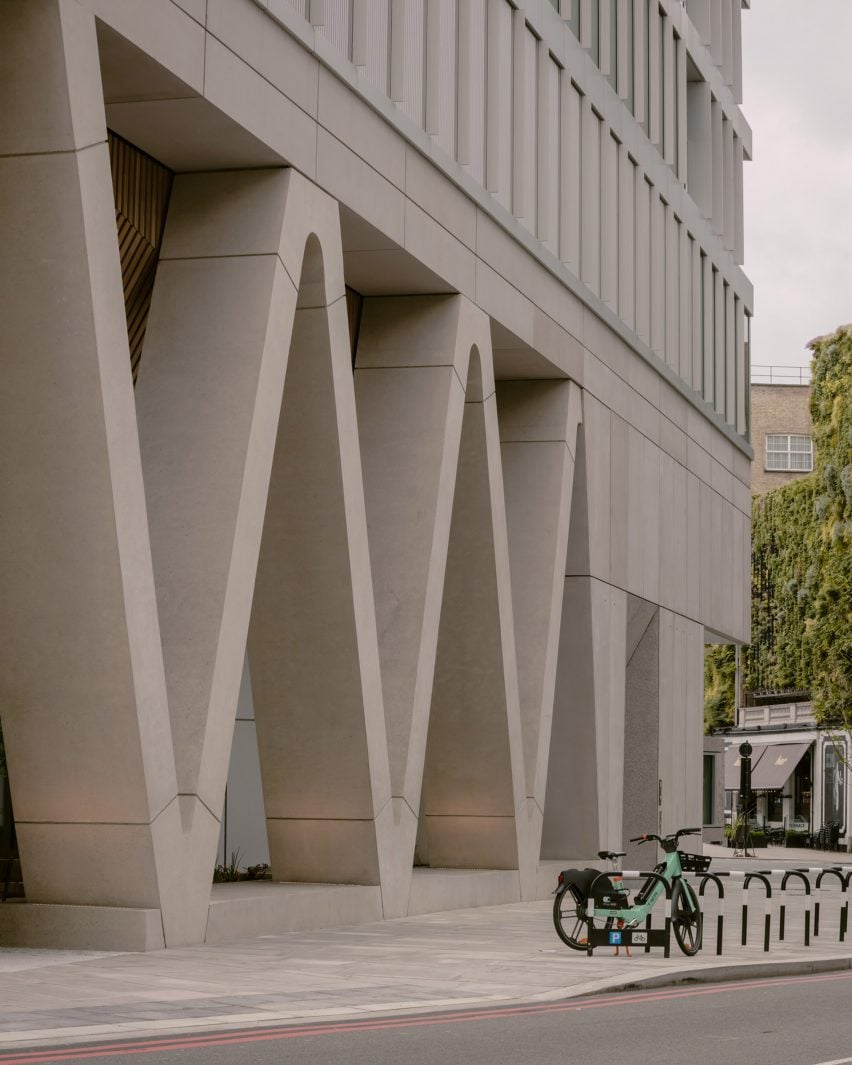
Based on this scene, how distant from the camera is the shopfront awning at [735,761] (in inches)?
2891

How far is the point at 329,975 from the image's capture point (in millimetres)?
12992

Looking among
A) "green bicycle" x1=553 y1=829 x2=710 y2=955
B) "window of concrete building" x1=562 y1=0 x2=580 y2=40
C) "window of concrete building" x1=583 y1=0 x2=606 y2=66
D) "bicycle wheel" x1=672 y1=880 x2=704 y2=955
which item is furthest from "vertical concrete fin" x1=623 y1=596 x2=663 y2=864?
"bicycle wheel" x1=672 y1=880 x2=704 y2=955

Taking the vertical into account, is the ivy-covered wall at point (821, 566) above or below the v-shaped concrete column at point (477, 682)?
above

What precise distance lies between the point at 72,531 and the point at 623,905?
19.3ft

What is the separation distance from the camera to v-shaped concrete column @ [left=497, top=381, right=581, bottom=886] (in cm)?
2608

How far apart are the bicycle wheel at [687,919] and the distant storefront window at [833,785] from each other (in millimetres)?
52896

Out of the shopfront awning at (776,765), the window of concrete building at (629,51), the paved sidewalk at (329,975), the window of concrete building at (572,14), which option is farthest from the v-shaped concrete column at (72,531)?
the shopfront awning at (776,765)

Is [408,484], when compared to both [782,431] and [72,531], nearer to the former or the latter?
[72,531]

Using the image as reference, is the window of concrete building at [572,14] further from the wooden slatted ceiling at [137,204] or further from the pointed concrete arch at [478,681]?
the wooden slatted ceiling at [137,204]

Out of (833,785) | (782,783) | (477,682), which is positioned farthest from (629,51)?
(782,783)

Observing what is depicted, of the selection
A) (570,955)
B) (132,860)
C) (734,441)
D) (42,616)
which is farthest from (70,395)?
(734,441)

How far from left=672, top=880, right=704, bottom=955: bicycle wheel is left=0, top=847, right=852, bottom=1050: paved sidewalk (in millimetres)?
154

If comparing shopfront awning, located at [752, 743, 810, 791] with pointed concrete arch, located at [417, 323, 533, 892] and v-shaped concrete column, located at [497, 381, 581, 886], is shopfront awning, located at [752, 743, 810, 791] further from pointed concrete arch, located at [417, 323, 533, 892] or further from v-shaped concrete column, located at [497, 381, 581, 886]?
A: pointed concrete arch, located at [417, 323, 533, 892]

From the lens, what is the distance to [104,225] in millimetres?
14219
